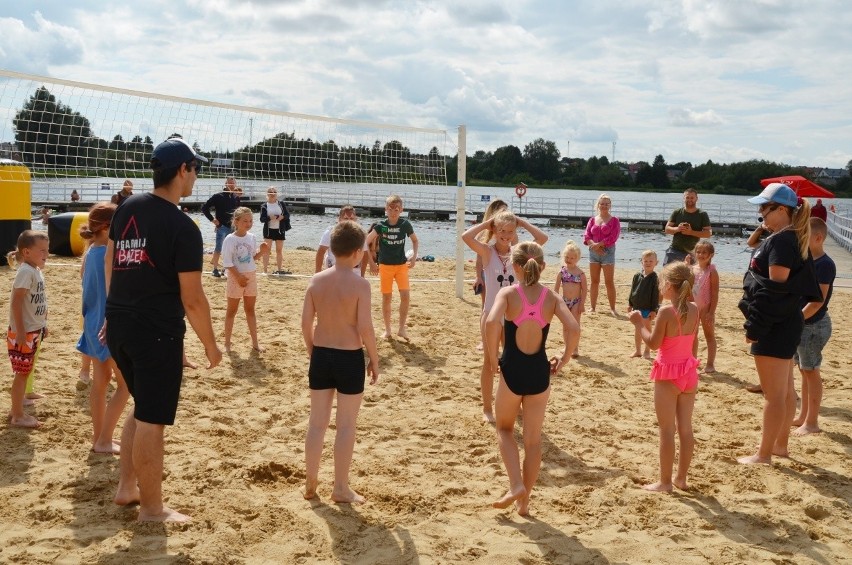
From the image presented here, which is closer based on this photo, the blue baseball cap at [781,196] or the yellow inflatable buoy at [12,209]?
the blue baseball cap at [781,196]

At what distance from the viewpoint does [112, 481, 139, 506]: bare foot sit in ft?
11.9

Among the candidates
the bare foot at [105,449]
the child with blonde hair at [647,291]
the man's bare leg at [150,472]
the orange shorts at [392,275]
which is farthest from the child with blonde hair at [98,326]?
the child with blonde hair at [647,291]

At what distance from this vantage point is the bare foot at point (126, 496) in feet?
11.9

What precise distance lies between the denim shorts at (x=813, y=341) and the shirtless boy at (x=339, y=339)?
9.99ft

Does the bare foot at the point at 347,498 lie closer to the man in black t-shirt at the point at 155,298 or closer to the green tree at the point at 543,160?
the man in black t-shirt at the point at 155,298

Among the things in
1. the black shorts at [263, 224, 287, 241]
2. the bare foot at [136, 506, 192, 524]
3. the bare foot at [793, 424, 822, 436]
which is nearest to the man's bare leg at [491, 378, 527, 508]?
the bare foot at [136, 506, 192, 524]

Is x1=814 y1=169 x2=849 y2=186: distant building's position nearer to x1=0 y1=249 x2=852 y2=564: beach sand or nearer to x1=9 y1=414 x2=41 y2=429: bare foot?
x1=0 y1=249 x2=852 y2=564: beach sand

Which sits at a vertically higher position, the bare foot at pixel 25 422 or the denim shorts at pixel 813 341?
the denim shorts at pixel 813 341

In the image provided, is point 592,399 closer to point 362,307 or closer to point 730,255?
point 362,307

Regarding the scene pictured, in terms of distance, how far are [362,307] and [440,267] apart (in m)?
10.7

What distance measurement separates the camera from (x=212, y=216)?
445 inches

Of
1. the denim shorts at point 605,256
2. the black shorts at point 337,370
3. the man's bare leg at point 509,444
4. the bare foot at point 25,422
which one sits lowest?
the bare foot at point 25,422

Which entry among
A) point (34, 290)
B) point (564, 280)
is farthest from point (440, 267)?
point (34, 290)

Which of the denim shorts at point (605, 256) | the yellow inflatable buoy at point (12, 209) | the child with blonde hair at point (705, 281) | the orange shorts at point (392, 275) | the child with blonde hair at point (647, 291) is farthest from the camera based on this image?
the yellow inflatable buoy at point (12, 209)
